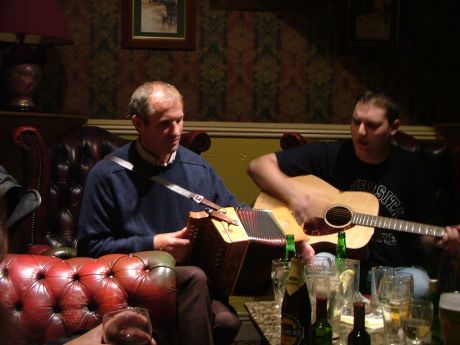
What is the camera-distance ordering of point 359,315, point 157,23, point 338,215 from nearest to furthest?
1. point 359,315
2. point 338,215
3. point 157,23

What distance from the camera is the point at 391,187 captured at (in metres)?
2.96

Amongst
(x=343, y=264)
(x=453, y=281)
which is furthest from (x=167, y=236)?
(x=453, y=281)

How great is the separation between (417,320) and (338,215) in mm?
1376

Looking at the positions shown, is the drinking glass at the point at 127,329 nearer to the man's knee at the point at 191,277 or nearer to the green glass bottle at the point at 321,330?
the green glass bottle at the point at 321,330

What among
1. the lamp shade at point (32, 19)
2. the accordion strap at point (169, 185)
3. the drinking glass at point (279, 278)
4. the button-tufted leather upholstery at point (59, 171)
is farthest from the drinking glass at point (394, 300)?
the lamp shade at point (32, 19)

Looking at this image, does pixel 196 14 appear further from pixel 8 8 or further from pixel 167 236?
pixel 167 236

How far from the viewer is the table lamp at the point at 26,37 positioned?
3.19 meters

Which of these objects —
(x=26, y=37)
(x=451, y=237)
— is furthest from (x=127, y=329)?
(x=26, y=37)

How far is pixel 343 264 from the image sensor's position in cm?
212

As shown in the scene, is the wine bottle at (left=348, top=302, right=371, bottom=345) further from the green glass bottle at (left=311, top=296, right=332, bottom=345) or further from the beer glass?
the beer glass

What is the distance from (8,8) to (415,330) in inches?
98.2

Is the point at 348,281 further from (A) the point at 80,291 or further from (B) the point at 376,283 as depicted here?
(A) the point at 80,291

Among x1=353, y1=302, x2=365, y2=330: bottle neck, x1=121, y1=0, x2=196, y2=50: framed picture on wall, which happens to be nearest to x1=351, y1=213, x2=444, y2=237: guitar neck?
x1=353, y1=302, x2=365, y2=330: bottle neck

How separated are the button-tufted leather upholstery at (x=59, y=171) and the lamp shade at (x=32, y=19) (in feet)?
1.63
